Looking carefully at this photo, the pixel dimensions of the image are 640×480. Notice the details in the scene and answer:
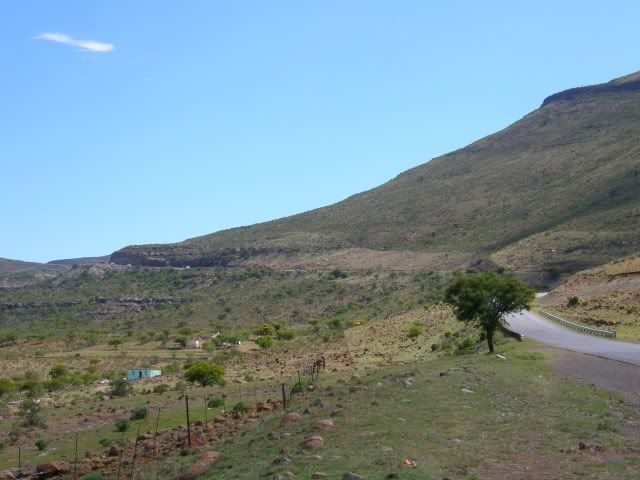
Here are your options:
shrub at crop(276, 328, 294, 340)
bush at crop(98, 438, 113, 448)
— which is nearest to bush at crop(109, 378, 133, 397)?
bush at crop(98, 438, 113, 448)

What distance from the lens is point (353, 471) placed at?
1477 cm

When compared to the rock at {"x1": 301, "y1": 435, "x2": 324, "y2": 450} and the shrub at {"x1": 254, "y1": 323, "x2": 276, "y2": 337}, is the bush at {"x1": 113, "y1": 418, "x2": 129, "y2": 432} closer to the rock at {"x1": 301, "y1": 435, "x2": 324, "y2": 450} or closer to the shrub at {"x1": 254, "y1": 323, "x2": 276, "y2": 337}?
the rock at {"x1": 301, "y1": 435, "x2": 324, "y2": 450}

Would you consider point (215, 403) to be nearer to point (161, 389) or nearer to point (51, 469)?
point (161, 389)

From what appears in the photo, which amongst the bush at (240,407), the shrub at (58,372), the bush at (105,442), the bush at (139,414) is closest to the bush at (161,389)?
the bush at (139,414)

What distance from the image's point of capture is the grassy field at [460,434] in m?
15.1

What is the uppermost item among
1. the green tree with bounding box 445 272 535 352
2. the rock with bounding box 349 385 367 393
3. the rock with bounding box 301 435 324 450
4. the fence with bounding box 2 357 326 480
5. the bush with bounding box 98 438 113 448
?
the green tree with bounding box 445 272 535 352

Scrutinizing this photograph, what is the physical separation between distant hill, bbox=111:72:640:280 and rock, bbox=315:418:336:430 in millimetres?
61004

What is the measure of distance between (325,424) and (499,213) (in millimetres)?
94698

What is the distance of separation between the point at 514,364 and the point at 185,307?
3047 inches

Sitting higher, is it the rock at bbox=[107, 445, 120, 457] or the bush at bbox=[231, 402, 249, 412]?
the bush at bbox=[231, 402, 249, 412]

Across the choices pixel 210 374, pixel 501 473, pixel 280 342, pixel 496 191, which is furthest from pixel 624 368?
pixel 496 191

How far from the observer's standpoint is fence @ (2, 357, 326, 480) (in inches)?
903

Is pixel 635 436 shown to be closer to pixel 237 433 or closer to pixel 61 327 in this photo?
pixel 237 433

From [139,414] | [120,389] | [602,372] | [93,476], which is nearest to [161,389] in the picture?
[120,389]
